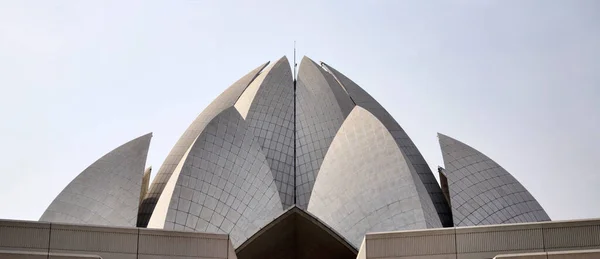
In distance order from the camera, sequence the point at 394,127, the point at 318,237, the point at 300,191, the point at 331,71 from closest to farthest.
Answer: the point at 318,237, the point at 300,191, the point at 394,127, the point at 331,71

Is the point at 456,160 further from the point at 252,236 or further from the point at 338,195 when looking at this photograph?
the point at 252,236

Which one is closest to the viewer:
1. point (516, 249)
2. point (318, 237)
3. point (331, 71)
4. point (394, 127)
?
point (516, 249)

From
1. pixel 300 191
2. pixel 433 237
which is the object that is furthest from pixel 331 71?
pixel 433 237

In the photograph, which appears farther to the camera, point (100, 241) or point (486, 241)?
point (100, 241)

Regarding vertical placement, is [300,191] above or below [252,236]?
above

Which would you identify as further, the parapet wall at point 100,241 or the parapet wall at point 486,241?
the parapet wall at point 100,241

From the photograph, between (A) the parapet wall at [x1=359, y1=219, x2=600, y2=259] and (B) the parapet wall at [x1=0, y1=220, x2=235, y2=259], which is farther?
(B) the parapet wall at [x1=0, y1=220, x2=235, y2=259]

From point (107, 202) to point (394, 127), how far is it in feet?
28.3

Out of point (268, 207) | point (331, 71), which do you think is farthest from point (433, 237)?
point (331, 71)

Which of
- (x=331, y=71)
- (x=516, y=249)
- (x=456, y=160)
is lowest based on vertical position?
(x=516, y=249)

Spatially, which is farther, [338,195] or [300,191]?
[300,191]

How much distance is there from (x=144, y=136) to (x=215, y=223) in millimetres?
4499

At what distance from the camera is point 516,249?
1880 centimetres

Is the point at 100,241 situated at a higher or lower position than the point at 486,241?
higher
